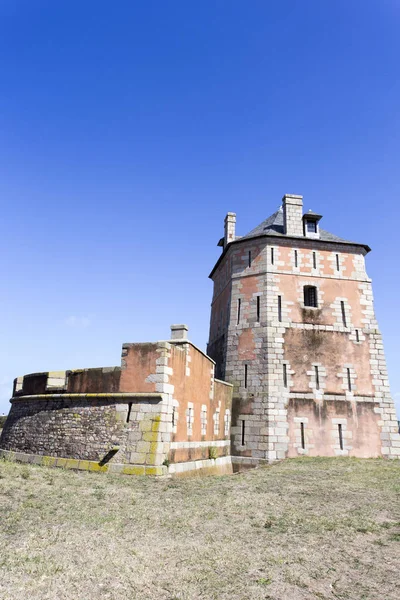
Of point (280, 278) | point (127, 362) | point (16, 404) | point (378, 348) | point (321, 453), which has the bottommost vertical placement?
point (321, 453)

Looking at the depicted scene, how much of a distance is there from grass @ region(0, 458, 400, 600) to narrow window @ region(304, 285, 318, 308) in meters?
12.1

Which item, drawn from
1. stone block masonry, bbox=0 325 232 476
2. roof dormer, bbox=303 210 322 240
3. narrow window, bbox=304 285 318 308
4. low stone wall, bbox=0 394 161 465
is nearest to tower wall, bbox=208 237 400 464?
narrow window, bbox=304 285 318 308

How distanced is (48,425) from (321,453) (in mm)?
12583

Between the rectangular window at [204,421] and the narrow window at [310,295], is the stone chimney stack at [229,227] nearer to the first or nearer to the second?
the narrow window at [310,295]

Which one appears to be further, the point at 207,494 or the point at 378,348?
the point at 378,348

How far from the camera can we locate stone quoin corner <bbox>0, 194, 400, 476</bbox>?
12867 millimetres

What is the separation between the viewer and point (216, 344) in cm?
2480

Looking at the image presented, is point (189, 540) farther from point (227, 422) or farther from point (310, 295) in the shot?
point (310, 295)

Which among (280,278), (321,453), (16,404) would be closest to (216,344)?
(280,278)

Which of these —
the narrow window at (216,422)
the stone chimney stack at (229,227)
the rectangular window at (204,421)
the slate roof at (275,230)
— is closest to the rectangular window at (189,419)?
the rectangular window at (204,421)

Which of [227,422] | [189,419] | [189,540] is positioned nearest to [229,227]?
[227,422]

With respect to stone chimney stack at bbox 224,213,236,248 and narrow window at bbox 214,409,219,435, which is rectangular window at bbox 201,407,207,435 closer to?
narrow window at bbox 214,409,219,435

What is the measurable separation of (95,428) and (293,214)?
54.1 feet

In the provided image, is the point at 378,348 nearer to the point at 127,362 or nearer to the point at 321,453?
the point at 321,453
